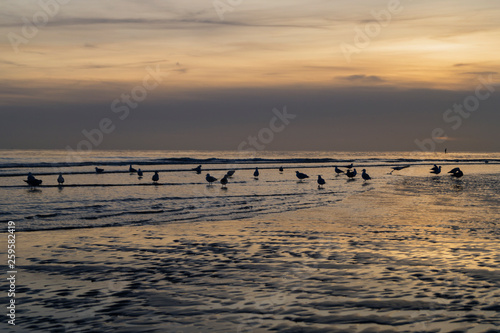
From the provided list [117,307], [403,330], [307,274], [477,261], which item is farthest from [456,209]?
[117,307]

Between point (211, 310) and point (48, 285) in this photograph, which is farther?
point (48, 285)

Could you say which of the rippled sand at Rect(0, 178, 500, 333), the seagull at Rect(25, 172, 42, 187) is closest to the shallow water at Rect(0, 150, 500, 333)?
the rippled sand at Rect(0, 178, 500, 333)

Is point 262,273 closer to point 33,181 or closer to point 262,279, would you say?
point 262,279

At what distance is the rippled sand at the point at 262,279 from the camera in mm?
6164

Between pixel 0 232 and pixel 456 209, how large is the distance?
15392 millimetres

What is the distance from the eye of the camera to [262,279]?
816 centimetres

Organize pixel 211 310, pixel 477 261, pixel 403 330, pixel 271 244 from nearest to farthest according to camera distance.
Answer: pixel 403 330
pixel 211 310
pixel 477 261
pixel 271 244

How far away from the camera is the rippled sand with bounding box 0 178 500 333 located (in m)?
6.16

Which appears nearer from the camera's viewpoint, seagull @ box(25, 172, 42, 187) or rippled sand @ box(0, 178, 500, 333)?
rippled sand @ box(0, 178, 500, 333)

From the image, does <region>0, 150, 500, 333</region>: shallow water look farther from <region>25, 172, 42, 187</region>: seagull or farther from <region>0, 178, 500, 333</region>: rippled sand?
<region>25, 172, 42, 187</region>: seagull

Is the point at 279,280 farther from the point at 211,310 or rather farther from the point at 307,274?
the point at 211,310

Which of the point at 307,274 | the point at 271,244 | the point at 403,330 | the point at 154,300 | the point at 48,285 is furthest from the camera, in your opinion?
the point at 271,244

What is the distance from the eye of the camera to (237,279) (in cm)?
817

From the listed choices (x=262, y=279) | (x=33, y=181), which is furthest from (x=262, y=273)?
(x=33, y=181)
